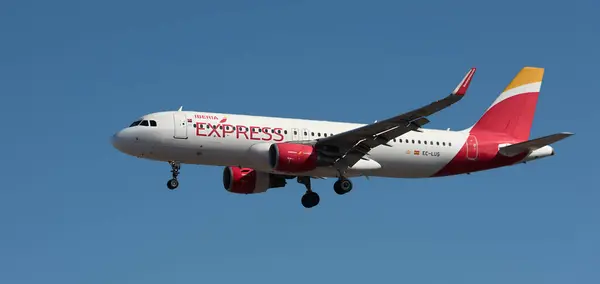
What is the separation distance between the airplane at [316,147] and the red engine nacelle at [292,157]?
47 millimetres

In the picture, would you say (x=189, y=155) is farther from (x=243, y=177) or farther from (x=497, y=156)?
(x=497, y=156)

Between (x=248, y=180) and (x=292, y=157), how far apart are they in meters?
6.02

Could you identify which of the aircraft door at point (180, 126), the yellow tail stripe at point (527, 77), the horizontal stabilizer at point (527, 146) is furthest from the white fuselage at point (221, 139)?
the yellow tail stripe at point (527, 77)

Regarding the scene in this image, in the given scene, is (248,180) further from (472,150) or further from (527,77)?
(527,77)

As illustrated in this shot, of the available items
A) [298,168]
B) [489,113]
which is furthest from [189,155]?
[489,113]

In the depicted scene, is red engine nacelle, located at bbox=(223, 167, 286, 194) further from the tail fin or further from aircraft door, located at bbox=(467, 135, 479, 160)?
the tail fin

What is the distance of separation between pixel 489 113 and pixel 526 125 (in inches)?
85.5

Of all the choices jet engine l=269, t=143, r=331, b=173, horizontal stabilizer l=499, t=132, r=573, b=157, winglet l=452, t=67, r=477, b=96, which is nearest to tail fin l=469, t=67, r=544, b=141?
horizontal stabilizer l=499, t=132, r=573, b=157

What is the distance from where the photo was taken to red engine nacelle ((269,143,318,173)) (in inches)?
2053

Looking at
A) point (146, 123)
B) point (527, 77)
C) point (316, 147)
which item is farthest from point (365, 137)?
point (527, 77)

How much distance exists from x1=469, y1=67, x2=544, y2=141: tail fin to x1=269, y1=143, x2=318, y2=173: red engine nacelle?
1083 cm

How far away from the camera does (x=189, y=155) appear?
52469 mm

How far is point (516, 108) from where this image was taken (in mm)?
60844

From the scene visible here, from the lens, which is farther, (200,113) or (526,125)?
(526,125)
